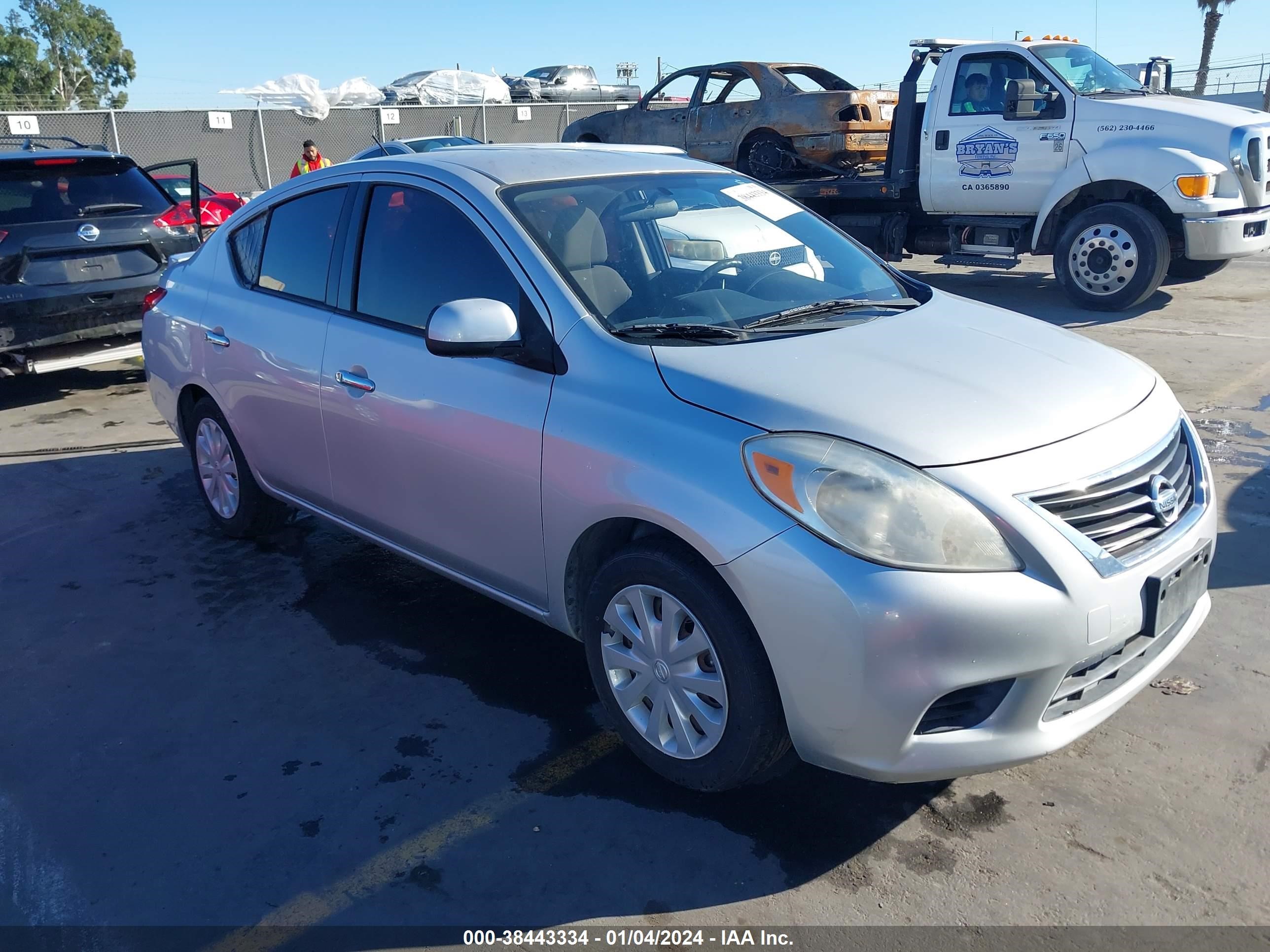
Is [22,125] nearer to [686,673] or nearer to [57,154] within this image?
[57,154]

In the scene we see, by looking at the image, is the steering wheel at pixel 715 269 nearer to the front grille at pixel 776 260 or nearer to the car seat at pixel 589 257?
the front grille at pixel 776 260

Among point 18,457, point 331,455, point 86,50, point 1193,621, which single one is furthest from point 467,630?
point 86,50

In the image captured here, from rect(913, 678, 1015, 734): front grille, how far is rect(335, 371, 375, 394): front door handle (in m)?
2.21

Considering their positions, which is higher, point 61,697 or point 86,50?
point 86,50

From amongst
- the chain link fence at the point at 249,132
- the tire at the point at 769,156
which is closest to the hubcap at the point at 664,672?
the tire at the point at 769,156

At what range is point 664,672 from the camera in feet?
9.48

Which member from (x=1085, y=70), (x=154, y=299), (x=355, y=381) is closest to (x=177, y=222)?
(x=154, y=299)

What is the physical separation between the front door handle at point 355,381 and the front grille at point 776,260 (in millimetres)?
1377

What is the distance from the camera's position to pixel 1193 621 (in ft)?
9.87

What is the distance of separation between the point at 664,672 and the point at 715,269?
1476mm

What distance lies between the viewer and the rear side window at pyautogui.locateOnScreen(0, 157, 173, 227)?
7156 millimetres

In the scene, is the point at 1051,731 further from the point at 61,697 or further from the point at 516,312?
the point at 61,697

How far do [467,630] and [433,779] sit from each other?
1.00 meters

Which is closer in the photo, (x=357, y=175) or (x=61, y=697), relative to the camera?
(x=61, y=697)
